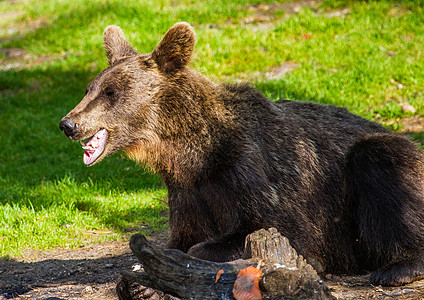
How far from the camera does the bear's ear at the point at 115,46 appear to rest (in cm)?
475

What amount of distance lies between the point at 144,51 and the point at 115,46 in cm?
536

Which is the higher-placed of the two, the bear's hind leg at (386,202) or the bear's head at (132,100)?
the bear's head at (132,100)

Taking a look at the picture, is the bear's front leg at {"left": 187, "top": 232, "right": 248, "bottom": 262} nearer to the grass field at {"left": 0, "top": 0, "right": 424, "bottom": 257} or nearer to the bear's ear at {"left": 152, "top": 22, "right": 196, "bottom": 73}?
the bear's ear at {"left": 152, "top": 22, "right": 196, "bottom": 73}

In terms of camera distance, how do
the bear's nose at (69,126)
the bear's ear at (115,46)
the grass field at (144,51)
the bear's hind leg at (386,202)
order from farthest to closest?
the grass field at (144,51) → the bear's ear at (115,46) → the bear's hind leg at (386,202) → the bear's nose at (69,126)

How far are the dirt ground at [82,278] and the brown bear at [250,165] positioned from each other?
0.20 meters

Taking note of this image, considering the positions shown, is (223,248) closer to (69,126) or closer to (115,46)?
(69,126)

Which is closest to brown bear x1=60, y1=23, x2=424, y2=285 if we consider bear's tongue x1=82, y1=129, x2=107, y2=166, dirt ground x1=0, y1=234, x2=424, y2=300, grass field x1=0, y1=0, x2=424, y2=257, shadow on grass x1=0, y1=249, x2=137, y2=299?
bear's tongue x1=82, y1=129, x2=107, y2=166

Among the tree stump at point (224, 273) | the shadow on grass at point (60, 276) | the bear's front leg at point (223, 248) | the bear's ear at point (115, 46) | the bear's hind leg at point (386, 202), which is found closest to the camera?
the tree stump at point (224, 273)

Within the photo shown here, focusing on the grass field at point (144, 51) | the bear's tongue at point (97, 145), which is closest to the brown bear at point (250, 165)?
the bear's tongue at point (97, 145)

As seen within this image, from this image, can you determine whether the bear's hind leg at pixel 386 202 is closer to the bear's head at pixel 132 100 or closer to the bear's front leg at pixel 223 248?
the bear's front leg at pixel 223 248

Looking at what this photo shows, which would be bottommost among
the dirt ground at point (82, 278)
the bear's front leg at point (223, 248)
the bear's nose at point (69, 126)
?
the dirt ground at point (82, 278)

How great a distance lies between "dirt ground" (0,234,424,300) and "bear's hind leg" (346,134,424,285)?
8.2 inches

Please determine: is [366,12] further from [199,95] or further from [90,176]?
[199,95]

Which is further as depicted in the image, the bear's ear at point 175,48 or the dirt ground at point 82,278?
the bear's ear at point 175,48
